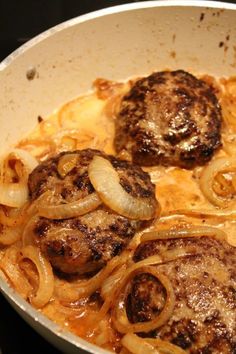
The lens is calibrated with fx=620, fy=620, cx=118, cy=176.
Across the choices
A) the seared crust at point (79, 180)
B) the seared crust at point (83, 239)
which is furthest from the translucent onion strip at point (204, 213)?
the seared crust at point (83, 239)

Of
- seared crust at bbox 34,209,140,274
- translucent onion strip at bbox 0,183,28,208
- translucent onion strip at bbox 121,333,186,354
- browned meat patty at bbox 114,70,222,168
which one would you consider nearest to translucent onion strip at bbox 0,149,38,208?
translucent onion strip at bbox 0,183,28,208

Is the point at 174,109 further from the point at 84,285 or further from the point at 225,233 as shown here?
the point at 84,285

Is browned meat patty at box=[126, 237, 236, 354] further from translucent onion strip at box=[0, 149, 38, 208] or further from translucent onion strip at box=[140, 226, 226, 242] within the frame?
translucent onion strip at box=[0, 149, 38, 208]

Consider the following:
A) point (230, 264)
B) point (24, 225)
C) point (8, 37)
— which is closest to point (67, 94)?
point (8, 37)

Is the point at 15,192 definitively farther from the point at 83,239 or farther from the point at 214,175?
the point at 214,175

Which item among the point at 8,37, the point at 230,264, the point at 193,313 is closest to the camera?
the point at 193,313

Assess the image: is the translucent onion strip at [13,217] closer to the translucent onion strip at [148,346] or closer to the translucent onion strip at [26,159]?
the translucent onion strip at [26,159]

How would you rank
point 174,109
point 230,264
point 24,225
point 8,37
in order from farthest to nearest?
point 8,37, point 174,109, point 24,225, point 230,264

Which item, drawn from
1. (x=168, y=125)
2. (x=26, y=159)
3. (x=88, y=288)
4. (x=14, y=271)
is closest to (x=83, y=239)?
(x=88, y=288)
